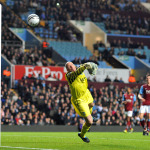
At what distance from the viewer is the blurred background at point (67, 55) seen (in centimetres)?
3040

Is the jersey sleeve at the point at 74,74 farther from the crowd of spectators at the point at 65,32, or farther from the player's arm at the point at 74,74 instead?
the crowd of spectators at the point at 65,32

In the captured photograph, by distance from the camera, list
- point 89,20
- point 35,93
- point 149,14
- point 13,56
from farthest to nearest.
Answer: point 149,14 → point 89,20 → point 13,56 → point 35,93

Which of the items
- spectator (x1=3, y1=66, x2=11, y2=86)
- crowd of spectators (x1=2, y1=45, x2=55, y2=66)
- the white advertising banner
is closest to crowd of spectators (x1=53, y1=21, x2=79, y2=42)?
the white advertising banner

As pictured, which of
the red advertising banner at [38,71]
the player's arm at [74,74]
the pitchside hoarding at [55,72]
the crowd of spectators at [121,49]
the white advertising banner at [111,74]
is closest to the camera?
the player's arm at [74,74]

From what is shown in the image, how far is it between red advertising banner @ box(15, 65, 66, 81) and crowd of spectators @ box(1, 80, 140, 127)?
1.81m

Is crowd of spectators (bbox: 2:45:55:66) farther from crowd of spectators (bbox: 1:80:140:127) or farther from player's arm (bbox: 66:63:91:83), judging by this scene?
player's arm (bbox: 66:63:91:83)

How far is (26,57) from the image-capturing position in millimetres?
35375

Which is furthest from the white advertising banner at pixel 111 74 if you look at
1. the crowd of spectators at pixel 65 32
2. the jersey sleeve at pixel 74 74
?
the jersey sleeve at pixel 74 74

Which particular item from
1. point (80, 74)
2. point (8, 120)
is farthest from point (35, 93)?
point (80, 74)

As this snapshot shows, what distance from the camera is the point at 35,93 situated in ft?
102

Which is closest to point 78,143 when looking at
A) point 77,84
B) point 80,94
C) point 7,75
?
point 80,94

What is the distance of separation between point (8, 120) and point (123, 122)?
831 centimetres

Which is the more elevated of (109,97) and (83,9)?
(83,9)

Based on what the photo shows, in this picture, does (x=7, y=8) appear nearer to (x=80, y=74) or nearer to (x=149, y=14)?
(x=149, y=14)
